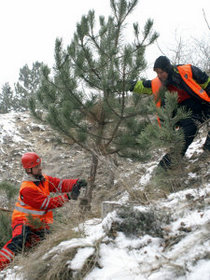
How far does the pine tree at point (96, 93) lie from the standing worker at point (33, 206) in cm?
94

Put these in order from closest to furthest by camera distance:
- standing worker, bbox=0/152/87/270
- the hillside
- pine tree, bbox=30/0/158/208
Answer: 1. the hillside
2. standing worker, bbox=0/152/87/270
3. pine tree, bbox=30/0/158/208

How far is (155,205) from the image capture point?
258 centimetres

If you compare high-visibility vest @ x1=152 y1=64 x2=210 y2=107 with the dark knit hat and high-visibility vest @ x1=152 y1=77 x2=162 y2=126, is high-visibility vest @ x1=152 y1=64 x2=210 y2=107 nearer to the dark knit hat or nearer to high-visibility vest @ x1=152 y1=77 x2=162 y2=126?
the dark knit hat

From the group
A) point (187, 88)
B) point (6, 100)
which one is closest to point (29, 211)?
point (187, 88)

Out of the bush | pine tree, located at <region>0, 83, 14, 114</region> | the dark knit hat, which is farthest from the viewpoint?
pine tree, located at <region>0, 83, 14, 114</region>

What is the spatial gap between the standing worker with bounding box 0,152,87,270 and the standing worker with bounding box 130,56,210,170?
1.54 m

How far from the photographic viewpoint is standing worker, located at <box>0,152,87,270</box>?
3.23m

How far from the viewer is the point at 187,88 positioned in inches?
139

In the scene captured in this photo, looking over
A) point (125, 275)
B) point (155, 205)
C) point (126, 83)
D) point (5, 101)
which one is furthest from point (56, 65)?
point (5, 101)

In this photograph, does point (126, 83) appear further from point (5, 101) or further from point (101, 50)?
point (5, 101)

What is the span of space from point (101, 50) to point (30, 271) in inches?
159

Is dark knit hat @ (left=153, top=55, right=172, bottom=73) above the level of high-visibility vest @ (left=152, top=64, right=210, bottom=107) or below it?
above

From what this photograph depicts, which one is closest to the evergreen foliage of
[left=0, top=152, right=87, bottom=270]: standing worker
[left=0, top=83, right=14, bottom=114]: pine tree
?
[left=0, top=152, right=87, bottom=270]: standing worker

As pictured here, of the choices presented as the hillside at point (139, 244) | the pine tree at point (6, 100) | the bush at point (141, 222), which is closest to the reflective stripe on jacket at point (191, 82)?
the hillside at point (139, 244)
